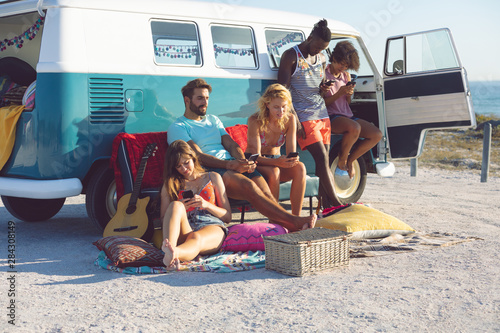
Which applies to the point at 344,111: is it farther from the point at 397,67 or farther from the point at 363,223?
the point at 363,223

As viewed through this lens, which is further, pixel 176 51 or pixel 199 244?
pixel 176 51

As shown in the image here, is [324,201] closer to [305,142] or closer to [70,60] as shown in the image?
[305,142]

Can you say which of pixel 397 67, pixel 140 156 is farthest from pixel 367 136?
pixel 140 156

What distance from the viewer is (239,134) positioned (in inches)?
263

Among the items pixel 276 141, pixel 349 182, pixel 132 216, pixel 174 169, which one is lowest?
pixel 349 182

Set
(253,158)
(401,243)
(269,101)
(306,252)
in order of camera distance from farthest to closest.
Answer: (269,101) < (253,158) < (401,243) < (306,252)

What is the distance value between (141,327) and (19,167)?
3037 mm

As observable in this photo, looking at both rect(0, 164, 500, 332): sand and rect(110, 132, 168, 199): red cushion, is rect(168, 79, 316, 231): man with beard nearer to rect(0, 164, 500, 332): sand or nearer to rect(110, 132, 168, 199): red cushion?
rect(110, 132, 168, 199): red cushion

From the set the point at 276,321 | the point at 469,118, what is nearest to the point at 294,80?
the point at 469,118

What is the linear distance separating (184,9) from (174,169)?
193 centimetres

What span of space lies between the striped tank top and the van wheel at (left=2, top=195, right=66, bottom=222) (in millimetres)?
2755

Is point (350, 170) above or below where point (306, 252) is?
above

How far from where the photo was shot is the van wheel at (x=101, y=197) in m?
5.92

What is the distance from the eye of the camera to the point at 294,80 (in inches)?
271
